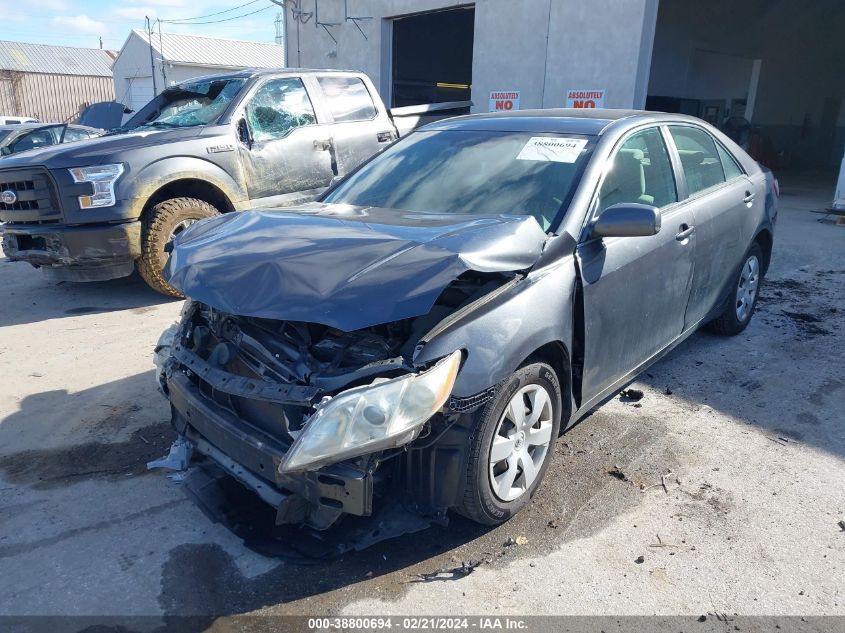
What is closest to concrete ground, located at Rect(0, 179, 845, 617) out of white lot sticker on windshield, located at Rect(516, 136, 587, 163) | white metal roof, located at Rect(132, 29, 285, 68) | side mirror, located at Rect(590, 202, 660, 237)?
side mirror, located at Rect(590, 202, 660, 237)

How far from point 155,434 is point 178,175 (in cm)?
317

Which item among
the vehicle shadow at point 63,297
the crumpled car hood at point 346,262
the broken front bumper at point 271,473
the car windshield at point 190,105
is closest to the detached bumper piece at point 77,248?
the vehicle shadow at point 63,297

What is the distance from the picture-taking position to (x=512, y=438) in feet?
9.16

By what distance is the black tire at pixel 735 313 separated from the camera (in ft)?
16.1

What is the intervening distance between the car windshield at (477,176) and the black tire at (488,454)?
2.49ft

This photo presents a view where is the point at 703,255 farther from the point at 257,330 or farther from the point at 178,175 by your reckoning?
the point at 178,175

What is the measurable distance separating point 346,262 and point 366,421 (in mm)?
703

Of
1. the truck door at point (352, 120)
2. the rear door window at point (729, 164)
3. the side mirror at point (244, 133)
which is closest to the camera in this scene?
the rear door window at point (729, 164)

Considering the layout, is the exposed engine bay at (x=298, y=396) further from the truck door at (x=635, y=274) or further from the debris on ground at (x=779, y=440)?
the debris on ground at (x=779, y=440)

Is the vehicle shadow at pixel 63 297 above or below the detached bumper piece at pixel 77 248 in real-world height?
below

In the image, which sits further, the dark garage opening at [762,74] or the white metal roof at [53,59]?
the white metal roof at [53,59]

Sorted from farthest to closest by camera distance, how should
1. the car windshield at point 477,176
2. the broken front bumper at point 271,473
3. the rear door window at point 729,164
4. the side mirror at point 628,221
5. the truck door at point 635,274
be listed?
the rear door window at point 729,164, the car windshield at point 477,176, the truck door at point 635,274, the side mirror at point 628,221, the broken front bumper at point 271,473

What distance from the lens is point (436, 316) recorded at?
268 cm

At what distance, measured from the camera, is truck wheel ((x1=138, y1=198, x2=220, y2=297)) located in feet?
20.1
